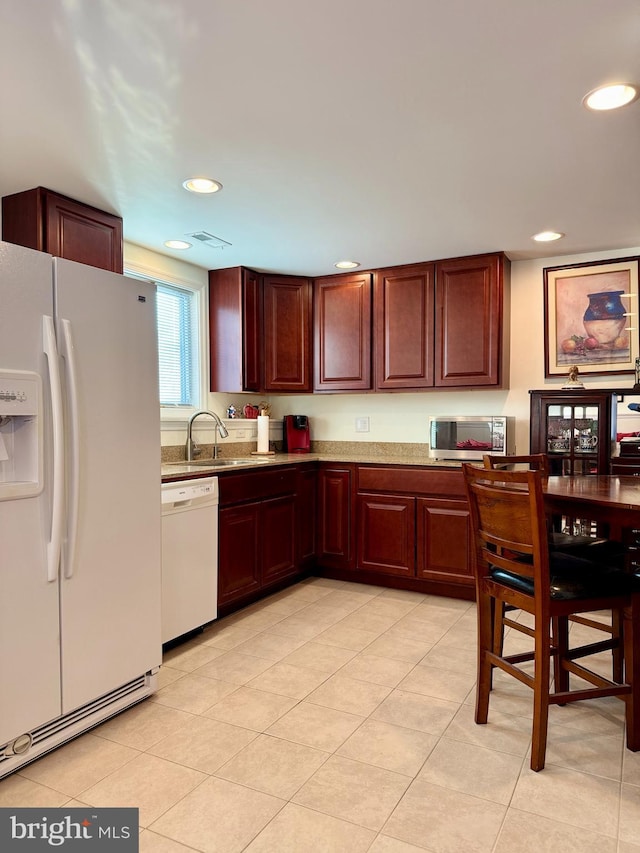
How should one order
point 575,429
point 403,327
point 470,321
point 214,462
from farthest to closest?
point 403,327 < point 214,462 < point 470,321 < point 575,429

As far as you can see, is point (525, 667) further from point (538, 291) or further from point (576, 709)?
point (538, 291)

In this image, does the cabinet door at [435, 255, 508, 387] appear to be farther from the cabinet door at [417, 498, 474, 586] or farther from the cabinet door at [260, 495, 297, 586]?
the cabinet door at [260, 495, 297, 586]

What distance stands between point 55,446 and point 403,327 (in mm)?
2659

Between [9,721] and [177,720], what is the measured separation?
609 millimetres

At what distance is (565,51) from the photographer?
1.70 m

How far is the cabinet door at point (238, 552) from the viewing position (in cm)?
321

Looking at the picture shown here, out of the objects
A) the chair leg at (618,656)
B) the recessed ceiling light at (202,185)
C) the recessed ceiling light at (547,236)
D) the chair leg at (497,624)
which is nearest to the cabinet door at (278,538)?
the chair leg at (497,624)

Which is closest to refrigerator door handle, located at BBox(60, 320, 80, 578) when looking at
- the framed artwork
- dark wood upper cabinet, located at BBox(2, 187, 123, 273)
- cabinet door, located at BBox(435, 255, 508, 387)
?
dark wood upper cabinet, located at BBox(2, 187, 123, 273)

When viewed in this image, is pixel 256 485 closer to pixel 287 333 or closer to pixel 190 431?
pixel 190 431

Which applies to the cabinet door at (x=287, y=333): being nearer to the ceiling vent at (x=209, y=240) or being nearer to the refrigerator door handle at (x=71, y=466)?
the ceiling vent at (x=209, y=240)

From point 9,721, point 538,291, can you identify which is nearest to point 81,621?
point 9,721

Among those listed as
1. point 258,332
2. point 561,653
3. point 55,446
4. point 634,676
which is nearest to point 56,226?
point 55,446

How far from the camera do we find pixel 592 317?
12.4 feet

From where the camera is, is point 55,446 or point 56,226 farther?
point 56,226
